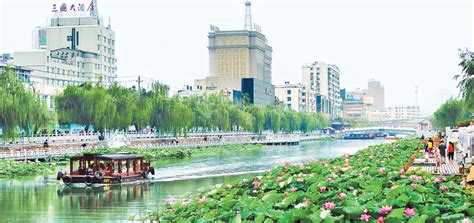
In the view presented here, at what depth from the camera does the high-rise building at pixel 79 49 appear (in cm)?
9623

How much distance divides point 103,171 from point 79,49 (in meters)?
76.8

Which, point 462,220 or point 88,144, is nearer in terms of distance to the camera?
point 462,220

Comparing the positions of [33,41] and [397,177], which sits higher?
[33,41]

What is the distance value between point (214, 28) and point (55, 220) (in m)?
156

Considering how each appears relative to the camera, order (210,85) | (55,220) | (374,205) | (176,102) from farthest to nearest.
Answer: (210,85)
(176,102)
(55,220)
(374,205)

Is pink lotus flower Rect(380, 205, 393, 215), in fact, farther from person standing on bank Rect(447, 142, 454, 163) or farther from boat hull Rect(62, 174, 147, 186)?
boat hull Rect(62, 174, 147, 186)

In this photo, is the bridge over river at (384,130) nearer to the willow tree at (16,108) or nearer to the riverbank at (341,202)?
the willow tree at (16,108)

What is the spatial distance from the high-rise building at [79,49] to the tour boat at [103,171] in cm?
6026

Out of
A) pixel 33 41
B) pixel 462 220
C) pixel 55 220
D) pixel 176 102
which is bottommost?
pixel 55 220

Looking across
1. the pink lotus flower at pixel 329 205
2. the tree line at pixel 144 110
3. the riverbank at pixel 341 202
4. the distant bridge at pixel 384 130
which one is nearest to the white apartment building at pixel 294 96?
the distant bridge at pixel 384 130

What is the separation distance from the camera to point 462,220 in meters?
9.20

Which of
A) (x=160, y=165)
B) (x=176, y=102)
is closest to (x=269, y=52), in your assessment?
(x=176, y=102)

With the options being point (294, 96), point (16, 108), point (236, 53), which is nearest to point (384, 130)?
point (294, 96)

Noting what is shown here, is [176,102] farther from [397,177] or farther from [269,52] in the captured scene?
[269,52]
